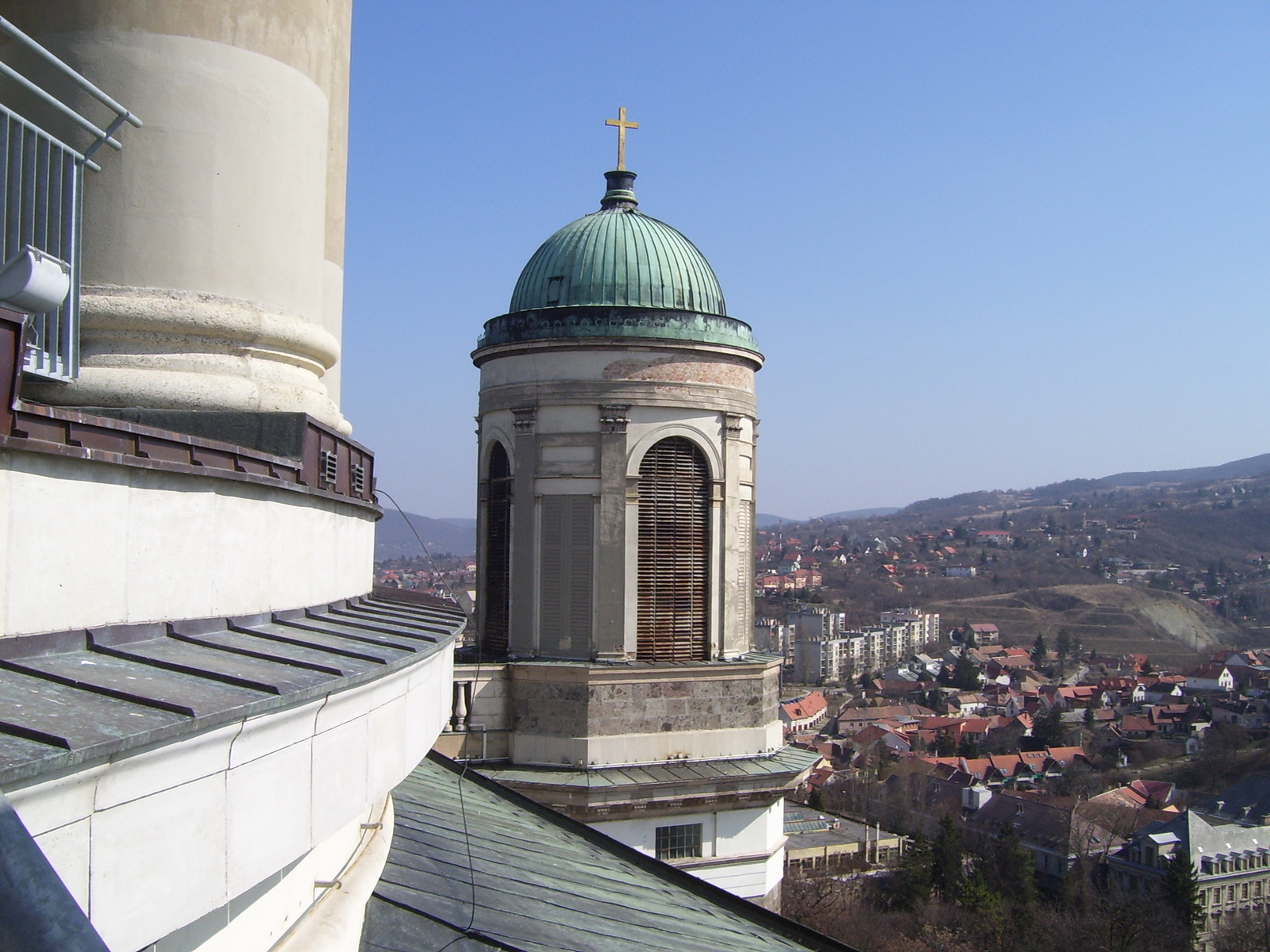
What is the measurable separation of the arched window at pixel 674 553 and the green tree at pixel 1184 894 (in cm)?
4795

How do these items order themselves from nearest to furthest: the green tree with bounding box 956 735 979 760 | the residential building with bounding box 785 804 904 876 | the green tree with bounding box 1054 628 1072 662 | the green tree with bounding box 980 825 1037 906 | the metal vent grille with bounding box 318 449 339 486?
1. the metal vent grille with bounding box 318 449 339 486
2. the green tree with bounding box 980 825 1037 906
3. the residential building with bounding box 785 804 904 876
4. the green tree with bounding box 956 735 979 760
5. the green tree with bounding box 1054 628 1072 662

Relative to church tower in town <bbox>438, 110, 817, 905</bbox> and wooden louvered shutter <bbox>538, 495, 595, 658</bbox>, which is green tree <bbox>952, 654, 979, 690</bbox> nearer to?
church tower in town <bbox>438, 110, 817, 905</bbox>

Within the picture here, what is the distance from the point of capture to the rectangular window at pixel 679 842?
59.2 feet

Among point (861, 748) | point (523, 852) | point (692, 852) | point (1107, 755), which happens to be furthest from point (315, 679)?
point (1107, 755)

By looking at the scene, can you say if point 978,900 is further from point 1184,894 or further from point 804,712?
point 804,712

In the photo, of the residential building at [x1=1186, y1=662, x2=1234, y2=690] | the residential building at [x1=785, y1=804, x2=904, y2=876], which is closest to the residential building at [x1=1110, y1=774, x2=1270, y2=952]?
the residential building at [x1=785, y1=804, x2=904, y2=876]

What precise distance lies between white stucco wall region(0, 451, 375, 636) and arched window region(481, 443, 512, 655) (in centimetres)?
1534

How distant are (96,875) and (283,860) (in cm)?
82

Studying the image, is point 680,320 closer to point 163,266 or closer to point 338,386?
point 338,386

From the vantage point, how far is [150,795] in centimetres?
272

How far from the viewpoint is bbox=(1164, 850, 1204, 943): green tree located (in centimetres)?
5934

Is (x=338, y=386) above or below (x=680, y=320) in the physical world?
below

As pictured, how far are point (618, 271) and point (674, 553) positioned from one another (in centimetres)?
466

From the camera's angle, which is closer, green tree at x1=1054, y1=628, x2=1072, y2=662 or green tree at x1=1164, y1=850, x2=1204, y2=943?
green tree at x1=1164, y1=850, x2=1204, y2=943
